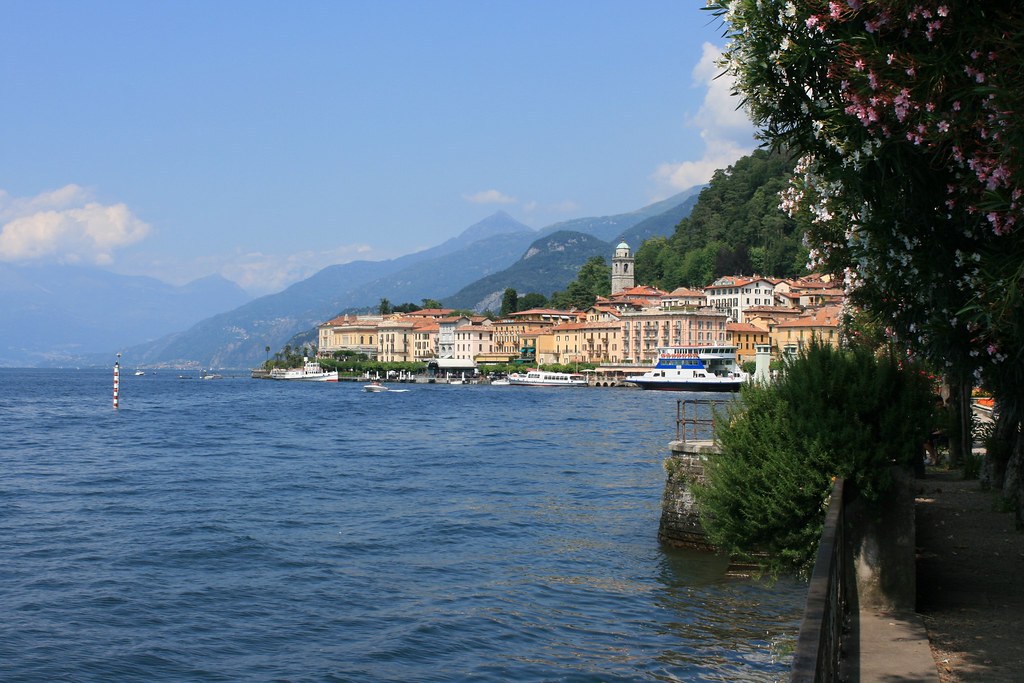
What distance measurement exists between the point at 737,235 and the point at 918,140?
175 meters

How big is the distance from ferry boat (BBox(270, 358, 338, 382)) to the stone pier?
515 feet

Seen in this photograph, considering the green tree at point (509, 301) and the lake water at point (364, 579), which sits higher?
the green tree at point (509, 301)

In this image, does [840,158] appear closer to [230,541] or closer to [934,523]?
[934,523]

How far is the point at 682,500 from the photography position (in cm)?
1867

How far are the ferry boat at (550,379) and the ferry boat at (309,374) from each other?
44493mm

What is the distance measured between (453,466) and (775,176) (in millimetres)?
156988

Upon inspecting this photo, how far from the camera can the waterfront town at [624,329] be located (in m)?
136

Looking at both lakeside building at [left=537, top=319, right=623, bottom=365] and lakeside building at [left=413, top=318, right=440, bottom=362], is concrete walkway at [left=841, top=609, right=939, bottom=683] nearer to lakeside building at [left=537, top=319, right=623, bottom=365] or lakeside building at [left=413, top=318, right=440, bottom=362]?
lakeside building at [left=537, top=319, right=623, bottom=365]

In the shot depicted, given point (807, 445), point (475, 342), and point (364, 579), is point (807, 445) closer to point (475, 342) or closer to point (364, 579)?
point (364, 579)

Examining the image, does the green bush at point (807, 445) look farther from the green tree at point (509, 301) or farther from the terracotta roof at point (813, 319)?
the green tree at point (509, 301)

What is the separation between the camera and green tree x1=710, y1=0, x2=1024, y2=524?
21.1ft

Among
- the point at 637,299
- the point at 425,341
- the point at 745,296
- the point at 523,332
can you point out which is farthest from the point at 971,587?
the point at 425,341

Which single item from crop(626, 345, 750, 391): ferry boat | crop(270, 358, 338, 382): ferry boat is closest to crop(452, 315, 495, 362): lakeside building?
crop(270, 358, 338, 382): ferry boat

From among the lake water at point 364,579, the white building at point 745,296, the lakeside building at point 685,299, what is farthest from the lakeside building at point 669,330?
the lake water at point 364,579
